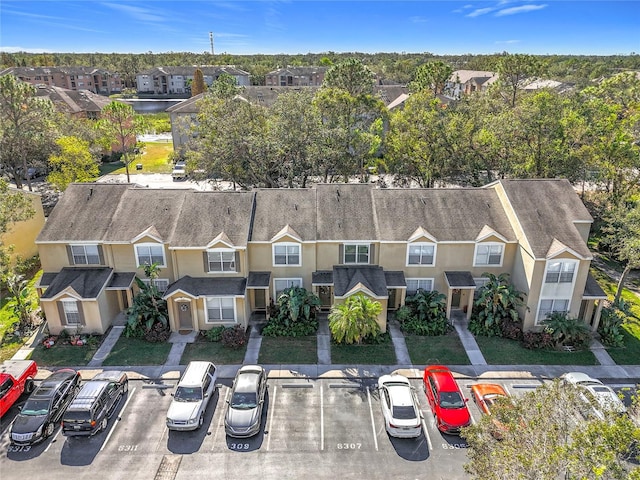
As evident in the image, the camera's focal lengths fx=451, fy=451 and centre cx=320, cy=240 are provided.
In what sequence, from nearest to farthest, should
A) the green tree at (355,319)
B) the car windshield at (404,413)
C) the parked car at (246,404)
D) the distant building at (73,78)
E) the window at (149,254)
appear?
the parked car at (246,404) → the car windshield at (404,413) → the green tree at (355,319) → the window at (149,254) → the distant building at (73,78)

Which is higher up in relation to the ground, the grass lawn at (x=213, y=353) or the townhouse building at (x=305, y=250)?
the townhouse building at (x=305, y=250)

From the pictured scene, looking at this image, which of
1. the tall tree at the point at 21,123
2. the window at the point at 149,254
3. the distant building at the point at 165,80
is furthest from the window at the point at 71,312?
the distant building at the point at 165,80

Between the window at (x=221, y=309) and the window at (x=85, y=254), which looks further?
the window at (x=85, y=254)

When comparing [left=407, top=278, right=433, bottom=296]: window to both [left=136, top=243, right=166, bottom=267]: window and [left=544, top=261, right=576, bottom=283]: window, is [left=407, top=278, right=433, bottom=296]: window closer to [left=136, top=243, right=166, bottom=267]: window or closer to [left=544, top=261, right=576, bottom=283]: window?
[left=544, top=261, right=576, bottom=283]: window

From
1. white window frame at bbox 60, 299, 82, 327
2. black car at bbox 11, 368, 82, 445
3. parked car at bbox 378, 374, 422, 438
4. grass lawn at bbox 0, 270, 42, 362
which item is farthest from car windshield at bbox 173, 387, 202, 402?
grass lawn at bbox 0, 270, 42, 362

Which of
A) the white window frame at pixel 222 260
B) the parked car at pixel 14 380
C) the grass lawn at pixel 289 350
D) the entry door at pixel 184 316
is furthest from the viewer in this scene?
the white window frame at pixel 222 260

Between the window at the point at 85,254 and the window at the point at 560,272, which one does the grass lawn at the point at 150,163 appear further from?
the window at the point at 560,272

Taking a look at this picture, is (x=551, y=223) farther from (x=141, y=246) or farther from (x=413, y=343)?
(x=141, y=246)
